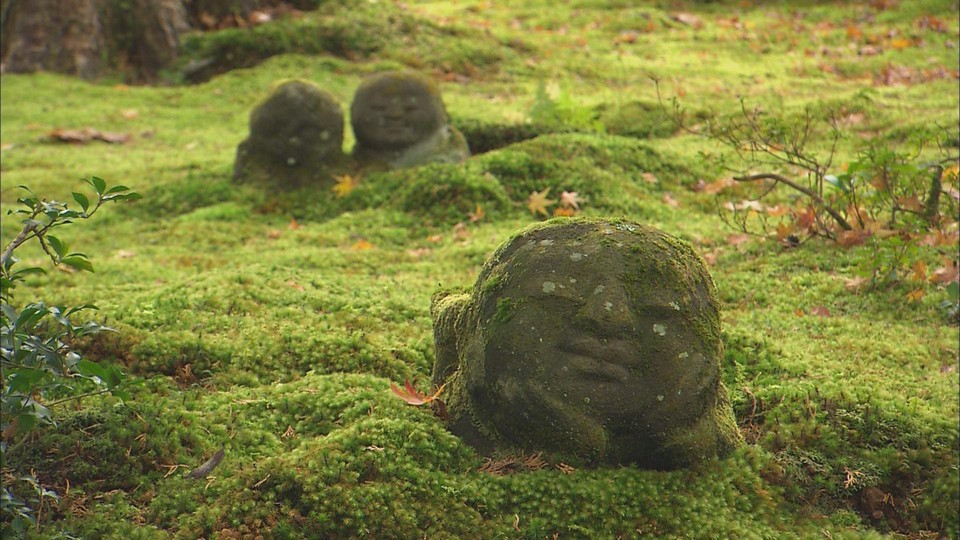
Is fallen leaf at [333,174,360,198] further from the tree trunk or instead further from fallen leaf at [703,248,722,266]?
the tree trunk

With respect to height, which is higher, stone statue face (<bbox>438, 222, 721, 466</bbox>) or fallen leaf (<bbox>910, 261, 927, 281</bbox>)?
stone statue face (<bbox>438, 222, 721, 466</bbox>)

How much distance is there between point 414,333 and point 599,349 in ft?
7.31

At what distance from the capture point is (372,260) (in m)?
8.23

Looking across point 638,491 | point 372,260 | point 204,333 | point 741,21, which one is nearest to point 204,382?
point 204,333

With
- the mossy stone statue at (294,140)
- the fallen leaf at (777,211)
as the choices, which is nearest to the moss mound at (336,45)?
the mossy stone statue at (294,140)

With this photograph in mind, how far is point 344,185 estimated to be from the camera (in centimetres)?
1026

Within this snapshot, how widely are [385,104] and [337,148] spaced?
78 cm

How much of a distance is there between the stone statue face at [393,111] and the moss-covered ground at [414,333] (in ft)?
1.85

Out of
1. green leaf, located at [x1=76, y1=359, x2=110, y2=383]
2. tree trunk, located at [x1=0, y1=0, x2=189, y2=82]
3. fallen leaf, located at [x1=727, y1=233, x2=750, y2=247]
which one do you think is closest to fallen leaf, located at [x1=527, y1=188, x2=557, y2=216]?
fallen leaf, located at [x1=727, y1=233, x2=750, y2=247]

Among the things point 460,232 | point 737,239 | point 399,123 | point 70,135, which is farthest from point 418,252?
point 70,135

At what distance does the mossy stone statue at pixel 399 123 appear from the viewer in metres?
10.5

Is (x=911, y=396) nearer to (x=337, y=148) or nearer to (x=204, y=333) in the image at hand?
(x=204, y=333)

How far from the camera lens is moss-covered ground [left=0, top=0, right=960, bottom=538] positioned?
4.08 meters

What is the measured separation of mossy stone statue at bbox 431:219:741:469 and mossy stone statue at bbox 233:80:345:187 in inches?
256
